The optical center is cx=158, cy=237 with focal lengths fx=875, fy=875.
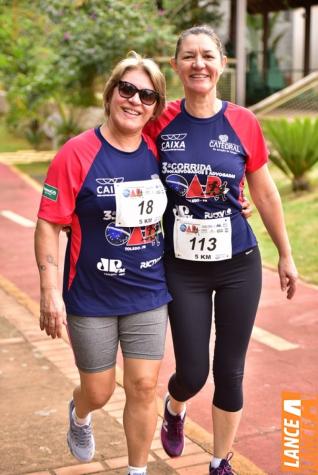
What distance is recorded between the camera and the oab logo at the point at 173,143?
150 inches

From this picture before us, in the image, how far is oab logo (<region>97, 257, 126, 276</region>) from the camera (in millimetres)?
3689

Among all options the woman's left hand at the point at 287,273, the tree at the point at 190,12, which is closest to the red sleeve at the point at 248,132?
the woman's left hand at the point at 287,273

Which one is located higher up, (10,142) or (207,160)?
(207,160)

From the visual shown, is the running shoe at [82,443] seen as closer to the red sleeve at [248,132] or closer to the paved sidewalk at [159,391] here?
the paved sidewalk at [159,391]

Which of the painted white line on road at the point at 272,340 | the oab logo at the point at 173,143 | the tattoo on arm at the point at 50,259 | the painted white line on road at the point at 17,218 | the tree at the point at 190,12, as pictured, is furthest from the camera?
the tree at the point at 190,12

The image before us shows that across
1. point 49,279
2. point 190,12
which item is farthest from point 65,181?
point 190,12

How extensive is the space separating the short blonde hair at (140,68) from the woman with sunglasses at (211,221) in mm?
117

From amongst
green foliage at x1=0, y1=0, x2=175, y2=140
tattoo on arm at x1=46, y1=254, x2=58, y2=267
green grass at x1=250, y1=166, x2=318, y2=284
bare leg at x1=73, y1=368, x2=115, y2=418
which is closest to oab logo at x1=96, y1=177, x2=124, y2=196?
tattoo on arm at x1=46, y1=254, x2=58, y2=267

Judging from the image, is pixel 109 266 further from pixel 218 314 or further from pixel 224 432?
pixel 224 432

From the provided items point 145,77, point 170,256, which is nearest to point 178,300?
point 170,256

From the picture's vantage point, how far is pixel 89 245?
369 centimetres

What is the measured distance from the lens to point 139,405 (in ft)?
12.4

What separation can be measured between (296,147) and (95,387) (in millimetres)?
9355

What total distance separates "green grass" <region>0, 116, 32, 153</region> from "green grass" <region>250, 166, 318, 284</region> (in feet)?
35.4
